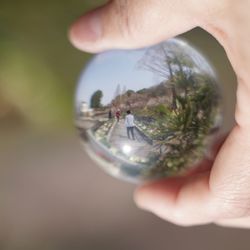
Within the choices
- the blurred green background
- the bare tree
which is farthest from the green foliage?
the blurred green background

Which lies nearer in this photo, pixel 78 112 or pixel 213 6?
pixel 213 6

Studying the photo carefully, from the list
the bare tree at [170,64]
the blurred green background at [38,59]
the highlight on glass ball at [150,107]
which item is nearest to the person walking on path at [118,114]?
the highlight on glass ball at [150,107]

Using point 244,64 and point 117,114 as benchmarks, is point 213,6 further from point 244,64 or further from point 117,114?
point 117,114

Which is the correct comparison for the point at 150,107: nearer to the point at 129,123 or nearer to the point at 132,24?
the point at 129,123

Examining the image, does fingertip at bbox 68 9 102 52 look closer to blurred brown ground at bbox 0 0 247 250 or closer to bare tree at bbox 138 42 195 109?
bare tree at bbox 138 42 195 109

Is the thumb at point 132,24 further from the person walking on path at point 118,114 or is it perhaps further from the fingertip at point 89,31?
the person walking on path at point 118,114

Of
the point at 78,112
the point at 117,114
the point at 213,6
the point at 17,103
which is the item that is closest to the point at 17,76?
the point at 17,103
